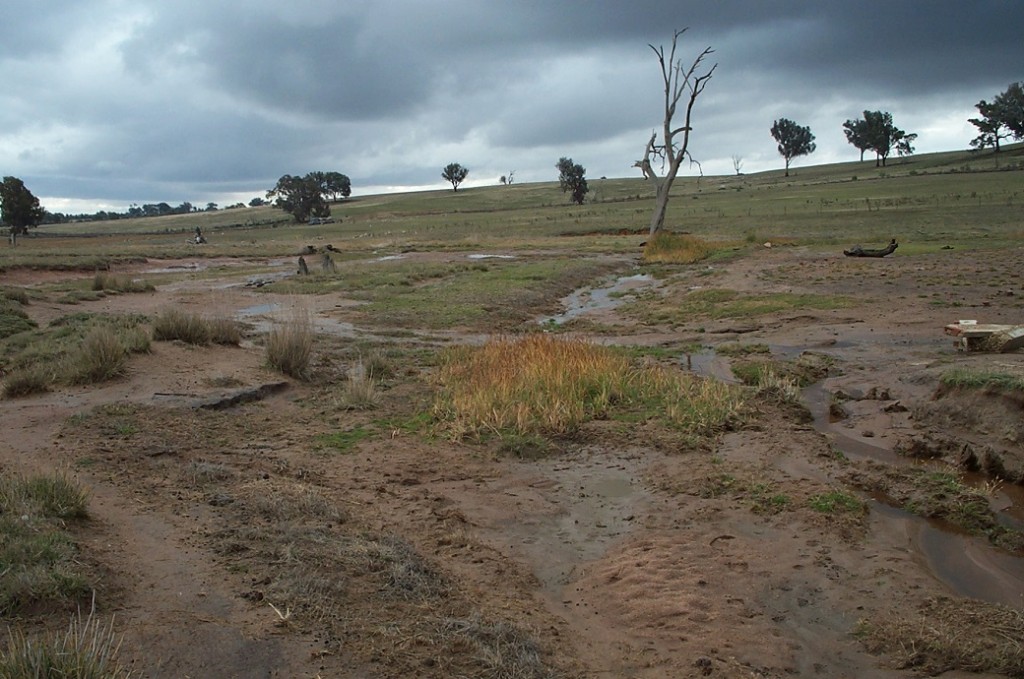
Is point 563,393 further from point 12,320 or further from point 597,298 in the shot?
point 597,298

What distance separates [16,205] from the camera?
175ft

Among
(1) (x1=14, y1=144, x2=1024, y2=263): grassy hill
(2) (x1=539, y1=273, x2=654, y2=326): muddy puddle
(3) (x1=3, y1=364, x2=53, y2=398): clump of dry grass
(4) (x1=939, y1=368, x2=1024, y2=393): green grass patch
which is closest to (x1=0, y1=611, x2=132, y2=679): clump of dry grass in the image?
(3) (x1=3, y1=364, x2=53, y2=398): clump of dry grass

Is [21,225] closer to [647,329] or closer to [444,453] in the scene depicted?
[647,329]

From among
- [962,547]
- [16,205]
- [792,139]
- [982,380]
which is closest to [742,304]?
[982,380]

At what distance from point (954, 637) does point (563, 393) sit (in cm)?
533

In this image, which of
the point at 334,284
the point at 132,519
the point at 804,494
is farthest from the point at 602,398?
Result: the point at 334,284

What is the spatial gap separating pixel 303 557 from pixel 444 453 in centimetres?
295

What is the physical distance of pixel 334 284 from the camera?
23547 millimetres

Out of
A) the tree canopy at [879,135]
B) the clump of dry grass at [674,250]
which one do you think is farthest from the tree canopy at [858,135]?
the clump of dry grass at [674,250]

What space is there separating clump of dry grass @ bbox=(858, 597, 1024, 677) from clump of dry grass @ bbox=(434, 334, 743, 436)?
3644 millimetres

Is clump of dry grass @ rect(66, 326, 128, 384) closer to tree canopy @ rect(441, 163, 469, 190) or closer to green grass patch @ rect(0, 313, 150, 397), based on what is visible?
green grass patch @ rect(0, 313, 150, 397)

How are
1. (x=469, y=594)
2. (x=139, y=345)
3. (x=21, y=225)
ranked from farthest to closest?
(x=21, y=225), (x=139, y=345), (x=469, y=594)

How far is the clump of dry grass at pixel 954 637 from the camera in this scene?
161 inches

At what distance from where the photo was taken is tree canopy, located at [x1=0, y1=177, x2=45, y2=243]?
174 feet
